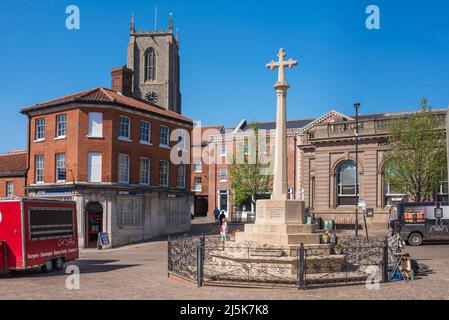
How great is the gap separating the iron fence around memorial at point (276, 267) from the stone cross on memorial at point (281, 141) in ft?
7.19

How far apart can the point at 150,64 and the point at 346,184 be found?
2064 inches

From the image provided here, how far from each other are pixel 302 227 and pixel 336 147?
25.8 metres

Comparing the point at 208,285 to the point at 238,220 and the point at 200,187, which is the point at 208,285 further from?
the point at 200,187

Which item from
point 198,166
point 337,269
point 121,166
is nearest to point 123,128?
point 121,166

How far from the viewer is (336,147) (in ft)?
137

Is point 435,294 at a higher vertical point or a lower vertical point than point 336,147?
lower

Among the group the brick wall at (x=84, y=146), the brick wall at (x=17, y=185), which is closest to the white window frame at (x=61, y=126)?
the brick wall at (x=84, y=146)

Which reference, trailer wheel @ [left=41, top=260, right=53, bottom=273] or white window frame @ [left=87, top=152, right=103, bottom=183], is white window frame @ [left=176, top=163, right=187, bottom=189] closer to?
white window frame @ [left=87, top=152, right=103, bottom=183]

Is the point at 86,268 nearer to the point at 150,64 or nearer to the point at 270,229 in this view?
the point at 270,229

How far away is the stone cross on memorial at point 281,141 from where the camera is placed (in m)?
17.8

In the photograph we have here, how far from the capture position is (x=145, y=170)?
37.9 metres

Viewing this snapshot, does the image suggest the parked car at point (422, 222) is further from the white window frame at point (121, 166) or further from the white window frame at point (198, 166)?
the white window frame at point (198, 166)

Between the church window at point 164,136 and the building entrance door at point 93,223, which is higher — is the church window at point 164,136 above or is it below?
above
